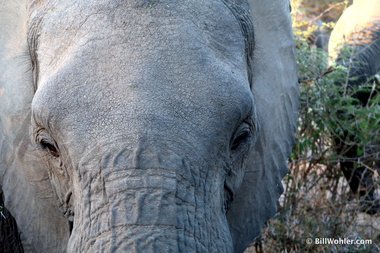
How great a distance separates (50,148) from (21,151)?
0.76ft

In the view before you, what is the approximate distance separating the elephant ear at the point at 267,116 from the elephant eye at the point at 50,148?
66 centimetres

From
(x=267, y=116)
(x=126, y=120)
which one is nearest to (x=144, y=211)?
(x=126, y=120)

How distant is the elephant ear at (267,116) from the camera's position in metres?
2.57

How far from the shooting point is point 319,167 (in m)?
4.14

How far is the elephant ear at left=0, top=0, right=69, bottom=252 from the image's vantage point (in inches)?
93.5

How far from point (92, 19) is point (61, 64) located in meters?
0.16

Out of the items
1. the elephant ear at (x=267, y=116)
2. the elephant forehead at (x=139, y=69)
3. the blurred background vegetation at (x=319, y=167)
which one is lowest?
the blurred background vegetation at (x=319, y=167)

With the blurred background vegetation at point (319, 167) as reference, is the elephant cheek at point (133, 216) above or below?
above

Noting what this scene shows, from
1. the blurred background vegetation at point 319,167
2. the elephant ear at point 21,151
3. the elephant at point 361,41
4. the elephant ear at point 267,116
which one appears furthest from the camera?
the elephant at point 361,41

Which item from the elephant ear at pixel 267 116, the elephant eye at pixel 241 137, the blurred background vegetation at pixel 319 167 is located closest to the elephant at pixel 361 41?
the blurred background vegetation at pixel 319 167

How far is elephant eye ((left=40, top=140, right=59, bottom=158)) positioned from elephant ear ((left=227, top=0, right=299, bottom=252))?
66cm

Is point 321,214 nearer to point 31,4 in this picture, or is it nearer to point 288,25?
point 288,25

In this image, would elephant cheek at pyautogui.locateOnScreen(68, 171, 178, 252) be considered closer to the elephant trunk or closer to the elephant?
the elephant trunk

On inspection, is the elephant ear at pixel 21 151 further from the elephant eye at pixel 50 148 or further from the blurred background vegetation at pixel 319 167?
the blurred background vegetation at pixel 319 167
